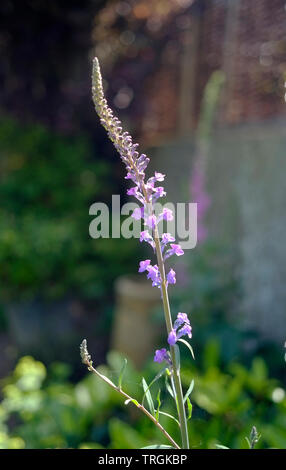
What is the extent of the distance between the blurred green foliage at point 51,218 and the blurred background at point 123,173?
14mm

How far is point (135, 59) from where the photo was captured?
4691 millimetres

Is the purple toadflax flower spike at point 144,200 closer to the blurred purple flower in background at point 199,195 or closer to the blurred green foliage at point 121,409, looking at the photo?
the blurred green foliage at point 121,409

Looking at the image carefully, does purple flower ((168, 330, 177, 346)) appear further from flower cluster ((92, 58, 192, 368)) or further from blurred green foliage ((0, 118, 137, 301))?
blurred green foliage ((0, 118, 137, 301))

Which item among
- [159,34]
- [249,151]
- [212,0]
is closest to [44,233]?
[249,151]

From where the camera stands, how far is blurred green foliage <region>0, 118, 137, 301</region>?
4.32m

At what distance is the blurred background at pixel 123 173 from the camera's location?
339 centimetres

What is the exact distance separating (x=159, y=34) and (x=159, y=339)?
271 centimetres

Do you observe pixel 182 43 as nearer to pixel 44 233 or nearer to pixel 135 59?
pixel 135 59

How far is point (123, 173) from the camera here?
16.9 ft

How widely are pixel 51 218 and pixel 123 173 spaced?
907mm

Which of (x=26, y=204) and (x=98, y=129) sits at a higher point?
(x=98, y=129)

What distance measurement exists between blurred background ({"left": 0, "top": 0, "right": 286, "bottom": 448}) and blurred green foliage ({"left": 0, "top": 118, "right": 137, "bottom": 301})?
14 millimetres

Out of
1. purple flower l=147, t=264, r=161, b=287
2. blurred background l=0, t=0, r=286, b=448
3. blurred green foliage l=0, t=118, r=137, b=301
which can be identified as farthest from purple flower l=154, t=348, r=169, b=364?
blurred green foliage l=0, t=118, r=137, b=301

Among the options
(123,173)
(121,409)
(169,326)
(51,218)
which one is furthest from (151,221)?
(123,173)
